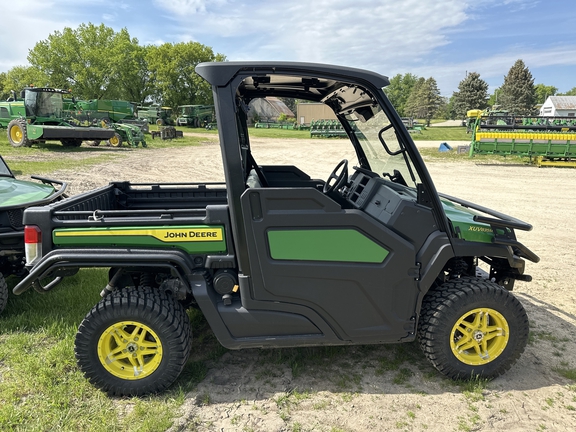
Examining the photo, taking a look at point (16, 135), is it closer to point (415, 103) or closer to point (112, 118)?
point (112, 118)

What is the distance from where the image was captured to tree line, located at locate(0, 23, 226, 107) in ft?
164

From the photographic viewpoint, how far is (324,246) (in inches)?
105

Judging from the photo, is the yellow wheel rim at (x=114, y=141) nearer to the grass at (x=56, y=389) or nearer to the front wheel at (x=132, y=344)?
the grass at (x=56, y=389)

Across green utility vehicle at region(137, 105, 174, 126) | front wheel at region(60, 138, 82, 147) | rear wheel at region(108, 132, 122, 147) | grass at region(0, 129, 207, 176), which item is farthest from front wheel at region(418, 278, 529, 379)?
green utility vehicle at region(137, 105, 174, 126)

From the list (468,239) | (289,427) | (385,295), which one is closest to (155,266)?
(289,427)

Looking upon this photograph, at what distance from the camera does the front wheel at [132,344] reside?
2.68m

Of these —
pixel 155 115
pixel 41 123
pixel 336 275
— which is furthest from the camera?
pixel 155 115

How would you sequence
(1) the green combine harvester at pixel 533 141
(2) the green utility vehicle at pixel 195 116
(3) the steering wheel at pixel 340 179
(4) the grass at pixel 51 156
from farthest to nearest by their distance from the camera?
(2) the green utility vehicle at pixel 195 116, (1) the green combine harvester at pixel 533 141, (4) the grass at pixel 51 156, (3) the steering wheel at pixel 340 179

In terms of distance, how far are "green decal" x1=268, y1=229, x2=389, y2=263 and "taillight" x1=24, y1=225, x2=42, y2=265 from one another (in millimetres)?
1530

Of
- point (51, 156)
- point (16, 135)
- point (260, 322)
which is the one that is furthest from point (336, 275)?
point (16, 135)

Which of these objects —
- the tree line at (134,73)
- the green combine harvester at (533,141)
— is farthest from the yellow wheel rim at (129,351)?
the tree line at (134,73)

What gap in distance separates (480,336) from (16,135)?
20.7 meters

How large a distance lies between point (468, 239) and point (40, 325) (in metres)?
3.64

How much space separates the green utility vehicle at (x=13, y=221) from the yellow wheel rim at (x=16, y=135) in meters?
16.2
